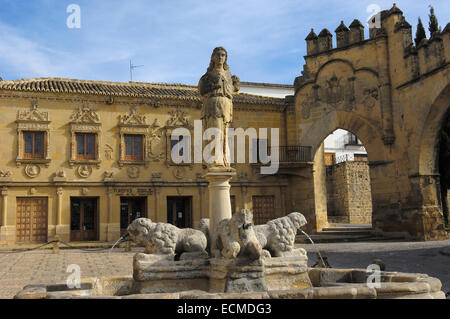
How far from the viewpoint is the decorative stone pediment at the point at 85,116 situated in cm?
2016

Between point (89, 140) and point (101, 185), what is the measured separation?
2111mm

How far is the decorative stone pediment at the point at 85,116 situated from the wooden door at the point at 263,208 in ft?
27.9

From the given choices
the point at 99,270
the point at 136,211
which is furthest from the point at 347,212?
the point at 99,270

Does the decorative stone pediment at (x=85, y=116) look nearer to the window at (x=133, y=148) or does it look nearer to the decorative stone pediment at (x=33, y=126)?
the decorative stone pediment at (x=33, y=126)

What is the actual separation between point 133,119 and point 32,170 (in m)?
4.89

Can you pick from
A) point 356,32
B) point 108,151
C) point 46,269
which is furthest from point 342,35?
point 46,269

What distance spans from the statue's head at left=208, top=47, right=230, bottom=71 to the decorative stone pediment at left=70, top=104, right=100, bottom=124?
13.8 m

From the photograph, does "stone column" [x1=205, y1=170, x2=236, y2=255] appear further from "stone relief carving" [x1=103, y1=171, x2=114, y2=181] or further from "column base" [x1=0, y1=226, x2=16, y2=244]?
"column base" [x1=0, y1=226, x2=16, y2=244]

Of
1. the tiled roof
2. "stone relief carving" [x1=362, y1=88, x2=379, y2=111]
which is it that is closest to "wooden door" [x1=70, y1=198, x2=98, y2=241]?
the tiled roof

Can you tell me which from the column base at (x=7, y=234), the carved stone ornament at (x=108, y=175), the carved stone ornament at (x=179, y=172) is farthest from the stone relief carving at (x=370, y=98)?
the column base at (x=7, y=234)

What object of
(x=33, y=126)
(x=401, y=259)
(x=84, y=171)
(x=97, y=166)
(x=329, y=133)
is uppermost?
(x=33, y=126)

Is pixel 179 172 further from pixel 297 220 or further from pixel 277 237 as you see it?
pixel 277 237

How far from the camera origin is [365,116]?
20328 mm

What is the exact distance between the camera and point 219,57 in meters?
7.59
